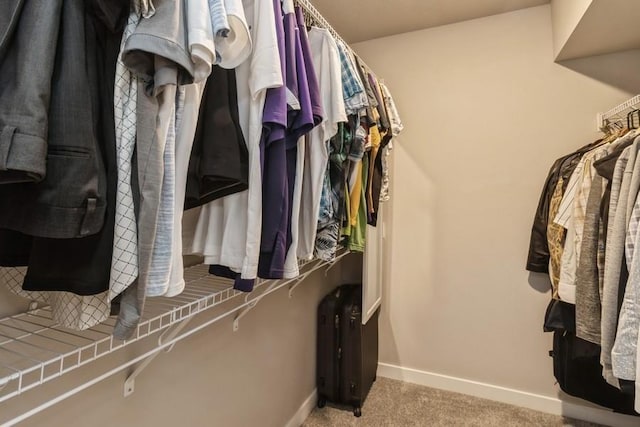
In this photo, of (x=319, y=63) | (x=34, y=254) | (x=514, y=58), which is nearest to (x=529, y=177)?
(x=514, y=58)

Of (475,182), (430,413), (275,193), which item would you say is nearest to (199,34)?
(275,193)

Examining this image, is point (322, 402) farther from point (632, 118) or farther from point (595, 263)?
point (632, 118)

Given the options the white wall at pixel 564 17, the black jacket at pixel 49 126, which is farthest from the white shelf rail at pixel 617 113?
the black jacket at pixel 49 126

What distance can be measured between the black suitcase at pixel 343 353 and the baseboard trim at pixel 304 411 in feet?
0.13

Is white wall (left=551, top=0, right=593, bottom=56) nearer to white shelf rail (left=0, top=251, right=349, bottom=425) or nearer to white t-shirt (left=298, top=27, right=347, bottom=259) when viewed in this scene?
white t-shirt (left=298, top=27, right=347, bottom=259)

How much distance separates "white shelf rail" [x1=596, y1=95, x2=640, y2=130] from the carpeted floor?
1.69 m

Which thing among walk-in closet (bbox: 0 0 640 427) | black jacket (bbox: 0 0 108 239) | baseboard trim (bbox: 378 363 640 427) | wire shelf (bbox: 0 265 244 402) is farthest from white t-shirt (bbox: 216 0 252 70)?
baseboard trim (bbox: 378 363 640 427)

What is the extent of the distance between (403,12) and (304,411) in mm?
2467

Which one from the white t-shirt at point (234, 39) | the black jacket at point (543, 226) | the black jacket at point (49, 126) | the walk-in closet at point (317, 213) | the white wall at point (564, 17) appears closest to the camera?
the black jacket at point (49, 126)

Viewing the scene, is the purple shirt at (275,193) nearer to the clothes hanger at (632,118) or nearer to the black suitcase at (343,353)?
the black suitcase at (343,353)

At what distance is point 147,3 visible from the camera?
1.82ft

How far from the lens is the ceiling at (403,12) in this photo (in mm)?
1984

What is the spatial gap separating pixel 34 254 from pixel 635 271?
1.40 m

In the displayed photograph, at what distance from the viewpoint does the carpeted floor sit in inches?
75.4
